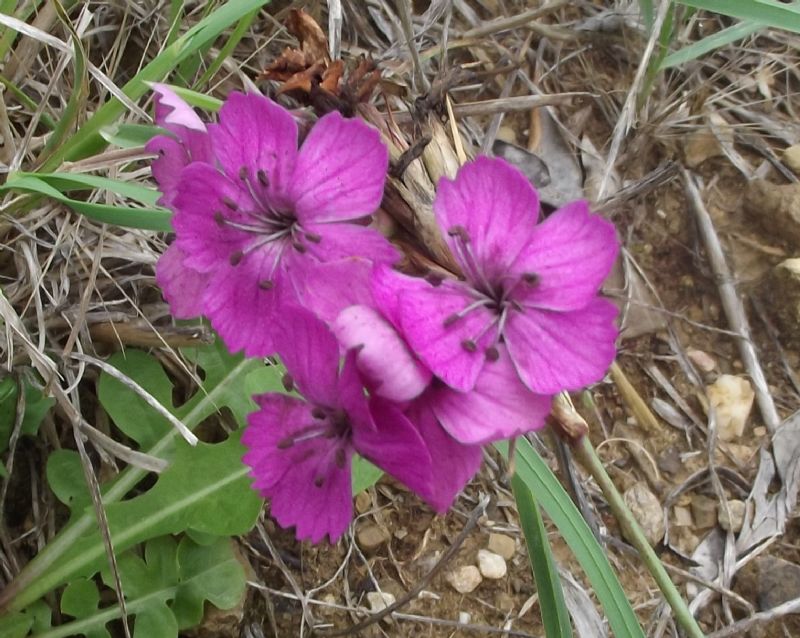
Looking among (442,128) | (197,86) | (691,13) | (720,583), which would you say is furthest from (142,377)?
(691,13)

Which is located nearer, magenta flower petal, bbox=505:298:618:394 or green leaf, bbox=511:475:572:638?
magenta flower petal, bbox=505:298:618:394

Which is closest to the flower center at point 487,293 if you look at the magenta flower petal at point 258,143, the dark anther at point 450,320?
the dark anther at point 450,320

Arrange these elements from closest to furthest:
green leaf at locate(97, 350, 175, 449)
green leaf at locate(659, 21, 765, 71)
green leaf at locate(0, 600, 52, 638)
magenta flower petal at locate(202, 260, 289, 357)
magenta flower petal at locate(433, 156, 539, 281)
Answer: magenta flower petal at locate(433, 156, 539, 281) < magenta flower petal at locate(202, 260, 289, 357) < green leaf at locate(0, 600, 52, 638) < green leaf at locate(97, 350, 175, 449) < green leaf at locate(659, 21, 765, 71)

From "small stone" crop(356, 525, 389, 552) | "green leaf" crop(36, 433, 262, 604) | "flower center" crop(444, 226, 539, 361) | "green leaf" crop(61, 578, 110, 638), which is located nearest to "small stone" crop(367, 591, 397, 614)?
"small stone" crop(356, 525, 389, 552)

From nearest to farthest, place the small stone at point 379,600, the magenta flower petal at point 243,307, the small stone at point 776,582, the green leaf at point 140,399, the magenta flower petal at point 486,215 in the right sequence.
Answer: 1. the magenta flower petal at point 486,215
2. the magenta flower petal at point 243,307
3. the green leaf at point 140,399
4. the small stone at point 379,600
5. the small stone at point 776,582

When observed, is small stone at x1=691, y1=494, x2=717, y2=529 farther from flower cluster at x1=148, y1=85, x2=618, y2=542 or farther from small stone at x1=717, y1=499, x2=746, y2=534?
flower cluster at x1=148, y1=85, x2=618, y2=542

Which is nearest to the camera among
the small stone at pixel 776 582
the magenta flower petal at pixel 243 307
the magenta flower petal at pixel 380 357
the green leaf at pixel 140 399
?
the magenta flower petal at pixel 380 357

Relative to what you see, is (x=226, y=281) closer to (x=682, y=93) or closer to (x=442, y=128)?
(x=442, y=128)

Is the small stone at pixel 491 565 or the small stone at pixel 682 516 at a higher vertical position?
the small stone at pixel 491 565

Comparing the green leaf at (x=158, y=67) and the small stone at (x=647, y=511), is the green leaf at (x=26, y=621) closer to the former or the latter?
the green leaf at (x=158, y=67)
